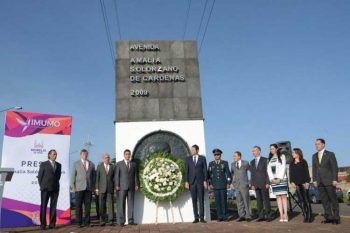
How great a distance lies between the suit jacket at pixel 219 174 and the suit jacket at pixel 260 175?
63 centimetres

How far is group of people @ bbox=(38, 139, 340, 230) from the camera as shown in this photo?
8.08 metres

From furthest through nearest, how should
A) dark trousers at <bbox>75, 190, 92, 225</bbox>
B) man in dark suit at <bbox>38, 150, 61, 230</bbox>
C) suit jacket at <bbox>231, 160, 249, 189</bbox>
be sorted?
suit jacket at <bbox>231, 160, 249, 189</bbox> → dark trousers at <bbox>75, 190, 92, 225</bbox> → man in dark suit at <bbox>38, 150, 61, 230</bbox>

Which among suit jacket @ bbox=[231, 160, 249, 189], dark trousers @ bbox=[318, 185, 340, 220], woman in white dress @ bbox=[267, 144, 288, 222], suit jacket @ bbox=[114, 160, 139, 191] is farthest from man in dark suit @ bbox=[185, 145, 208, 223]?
dark trousers @ bbox=[318, 185, 340, 220]

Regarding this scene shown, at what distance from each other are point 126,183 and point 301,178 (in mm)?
4087

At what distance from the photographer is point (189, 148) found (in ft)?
30.2

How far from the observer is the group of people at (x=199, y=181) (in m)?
8.08

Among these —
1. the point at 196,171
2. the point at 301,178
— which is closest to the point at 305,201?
the point at 301,178

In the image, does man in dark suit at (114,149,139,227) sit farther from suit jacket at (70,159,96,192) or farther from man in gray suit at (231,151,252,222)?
man in gray suit at (231,151,252,222)

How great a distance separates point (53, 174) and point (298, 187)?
5725 mm

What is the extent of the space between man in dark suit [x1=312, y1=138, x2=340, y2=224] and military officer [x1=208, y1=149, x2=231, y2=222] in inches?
83.2

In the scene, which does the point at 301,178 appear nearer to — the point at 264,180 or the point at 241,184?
the point at 264,180

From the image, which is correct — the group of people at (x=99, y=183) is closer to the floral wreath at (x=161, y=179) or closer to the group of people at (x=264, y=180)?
the floral wreath at (x=161, y=179)

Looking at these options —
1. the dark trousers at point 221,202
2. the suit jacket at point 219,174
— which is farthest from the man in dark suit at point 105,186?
the dark trousers at point 221,202

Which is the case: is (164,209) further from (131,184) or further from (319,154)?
(319,154)
